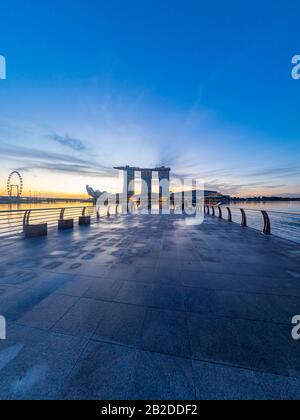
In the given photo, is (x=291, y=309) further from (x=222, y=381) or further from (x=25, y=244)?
(x=25, y=244)

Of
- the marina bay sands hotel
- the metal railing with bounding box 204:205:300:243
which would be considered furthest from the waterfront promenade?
the marina bay sands hotel

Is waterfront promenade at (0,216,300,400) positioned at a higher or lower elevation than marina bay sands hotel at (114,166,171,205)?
lower

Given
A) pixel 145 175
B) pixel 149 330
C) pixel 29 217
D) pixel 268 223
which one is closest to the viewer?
pixel 149 330

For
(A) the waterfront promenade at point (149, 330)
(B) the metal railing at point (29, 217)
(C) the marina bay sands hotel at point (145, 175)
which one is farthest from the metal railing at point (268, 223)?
(C) the marina bay sands hotel at point (145, 175)

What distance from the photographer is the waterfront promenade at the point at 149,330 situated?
1614 millimetres

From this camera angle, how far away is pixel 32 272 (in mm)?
4145

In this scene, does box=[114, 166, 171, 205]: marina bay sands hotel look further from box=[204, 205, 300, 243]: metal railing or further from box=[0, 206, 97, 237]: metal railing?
box=[204, 205, 300, 243]: metal railing

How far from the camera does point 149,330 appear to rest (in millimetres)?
2330

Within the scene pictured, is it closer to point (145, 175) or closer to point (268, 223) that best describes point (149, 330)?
point (268, 223)

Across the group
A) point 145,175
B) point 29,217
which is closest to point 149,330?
point 29,217

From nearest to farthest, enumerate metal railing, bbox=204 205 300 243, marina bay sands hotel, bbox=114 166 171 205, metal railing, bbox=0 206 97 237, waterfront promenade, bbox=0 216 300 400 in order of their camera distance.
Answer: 1. waterfront promenade, bbox=0 216 300 400
2. metal railing, bbox=0 206 97 237
3. metal railing, bbox=204 205 300 243
4. marina bay sands hotel, bbox=114 166 171 205

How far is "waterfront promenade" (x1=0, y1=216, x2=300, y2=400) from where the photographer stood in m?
1.61

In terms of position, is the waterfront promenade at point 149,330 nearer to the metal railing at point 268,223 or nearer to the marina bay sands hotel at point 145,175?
the metal railing at point 268,223
